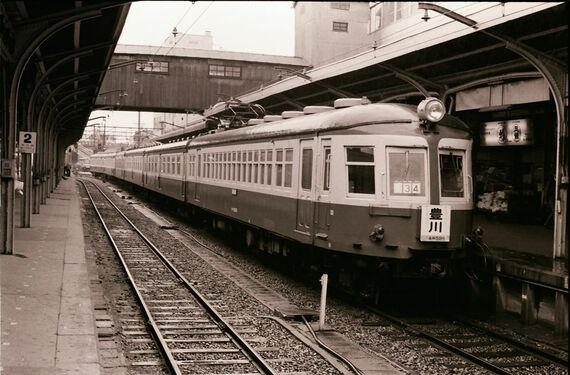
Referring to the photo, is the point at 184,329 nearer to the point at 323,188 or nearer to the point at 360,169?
the point at 323,188

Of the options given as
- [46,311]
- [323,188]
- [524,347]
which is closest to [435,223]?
[323,188]

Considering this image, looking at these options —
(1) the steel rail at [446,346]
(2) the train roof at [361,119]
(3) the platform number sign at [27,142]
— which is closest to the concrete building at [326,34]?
(3) the platform number sign at [27,142]

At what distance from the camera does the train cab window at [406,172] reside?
30.5ft

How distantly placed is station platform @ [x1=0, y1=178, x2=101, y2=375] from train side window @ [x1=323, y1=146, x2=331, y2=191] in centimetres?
367

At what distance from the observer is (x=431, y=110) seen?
31.0 ft

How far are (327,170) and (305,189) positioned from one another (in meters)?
0.81

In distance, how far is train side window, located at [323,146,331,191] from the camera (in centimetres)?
992

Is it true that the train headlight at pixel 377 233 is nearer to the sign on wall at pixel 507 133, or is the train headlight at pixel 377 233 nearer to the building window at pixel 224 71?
the sign on wall at pixel 507 133

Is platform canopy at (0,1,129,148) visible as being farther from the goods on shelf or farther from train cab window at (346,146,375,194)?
the goods on shelf

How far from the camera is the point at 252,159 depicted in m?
13.9

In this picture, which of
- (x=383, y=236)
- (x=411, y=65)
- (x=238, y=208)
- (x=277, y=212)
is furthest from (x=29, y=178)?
(x=383, y=236)

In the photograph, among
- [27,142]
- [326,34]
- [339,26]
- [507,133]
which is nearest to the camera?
[27,142]

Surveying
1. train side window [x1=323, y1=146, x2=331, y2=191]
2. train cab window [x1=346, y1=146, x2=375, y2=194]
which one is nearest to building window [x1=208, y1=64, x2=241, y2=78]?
train side window [x1=323, y1=146, x2=331, y2=191]

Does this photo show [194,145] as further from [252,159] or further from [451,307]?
[451,307]
